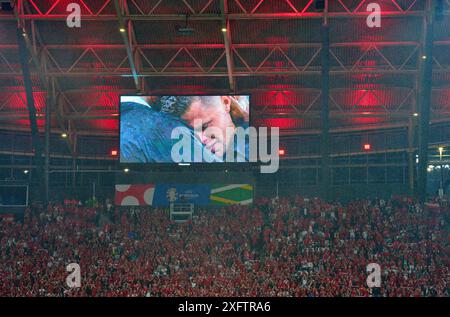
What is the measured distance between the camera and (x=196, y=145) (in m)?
37.1

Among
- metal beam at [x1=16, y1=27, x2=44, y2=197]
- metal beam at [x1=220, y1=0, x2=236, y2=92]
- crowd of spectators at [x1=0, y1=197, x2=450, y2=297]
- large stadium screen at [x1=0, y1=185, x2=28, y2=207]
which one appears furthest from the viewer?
large stadium screen at [x1=0, y1=185, x2=28, y2=207]

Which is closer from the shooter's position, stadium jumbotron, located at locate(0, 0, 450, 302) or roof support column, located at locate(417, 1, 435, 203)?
roof support column, located at locate(417, 1, 435, 203)

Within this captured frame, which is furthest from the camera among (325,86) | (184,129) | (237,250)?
(184,129)

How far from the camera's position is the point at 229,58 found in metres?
35.0

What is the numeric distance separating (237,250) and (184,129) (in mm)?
7391

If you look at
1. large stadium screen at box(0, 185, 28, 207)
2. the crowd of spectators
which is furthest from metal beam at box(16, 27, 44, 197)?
large stadium screen at box(0, 185, 28, 207)

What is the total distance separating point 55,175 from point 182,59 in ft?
39.6

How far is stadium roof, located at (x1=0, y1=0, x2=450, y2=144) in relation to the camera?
33.7m

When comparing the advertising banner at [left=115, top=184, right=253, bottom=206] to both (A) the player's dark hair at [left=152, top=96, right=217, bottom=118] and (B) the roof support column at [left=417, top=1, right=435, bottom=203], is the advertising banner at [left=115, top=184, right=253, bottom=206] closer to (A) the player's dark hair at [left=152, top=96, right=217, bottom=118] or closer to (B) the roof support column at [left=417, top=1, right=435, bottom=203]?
(A) the player's dark hair at [left=152, top=96, right=217, bottom=118]

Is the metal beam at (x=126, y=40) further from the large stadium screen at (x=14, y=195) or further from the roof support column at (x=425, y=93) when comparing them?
the roof support column at (x=425, y=93)

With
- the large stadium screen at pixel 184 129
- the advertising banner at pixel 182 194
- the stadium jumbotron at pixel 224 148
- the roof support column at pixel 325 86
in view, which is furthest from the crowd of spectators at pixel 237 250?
the large stadium screen at pixel 184 129

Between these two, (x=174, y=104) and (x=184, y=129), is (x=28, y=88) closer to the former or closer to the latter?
(x=174, y=104)

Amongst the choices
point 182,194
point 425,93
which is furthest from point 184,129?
point 425,93

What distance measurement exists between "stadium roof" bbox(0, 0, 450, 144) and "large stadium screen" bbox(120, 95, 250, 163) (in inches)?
49.6
